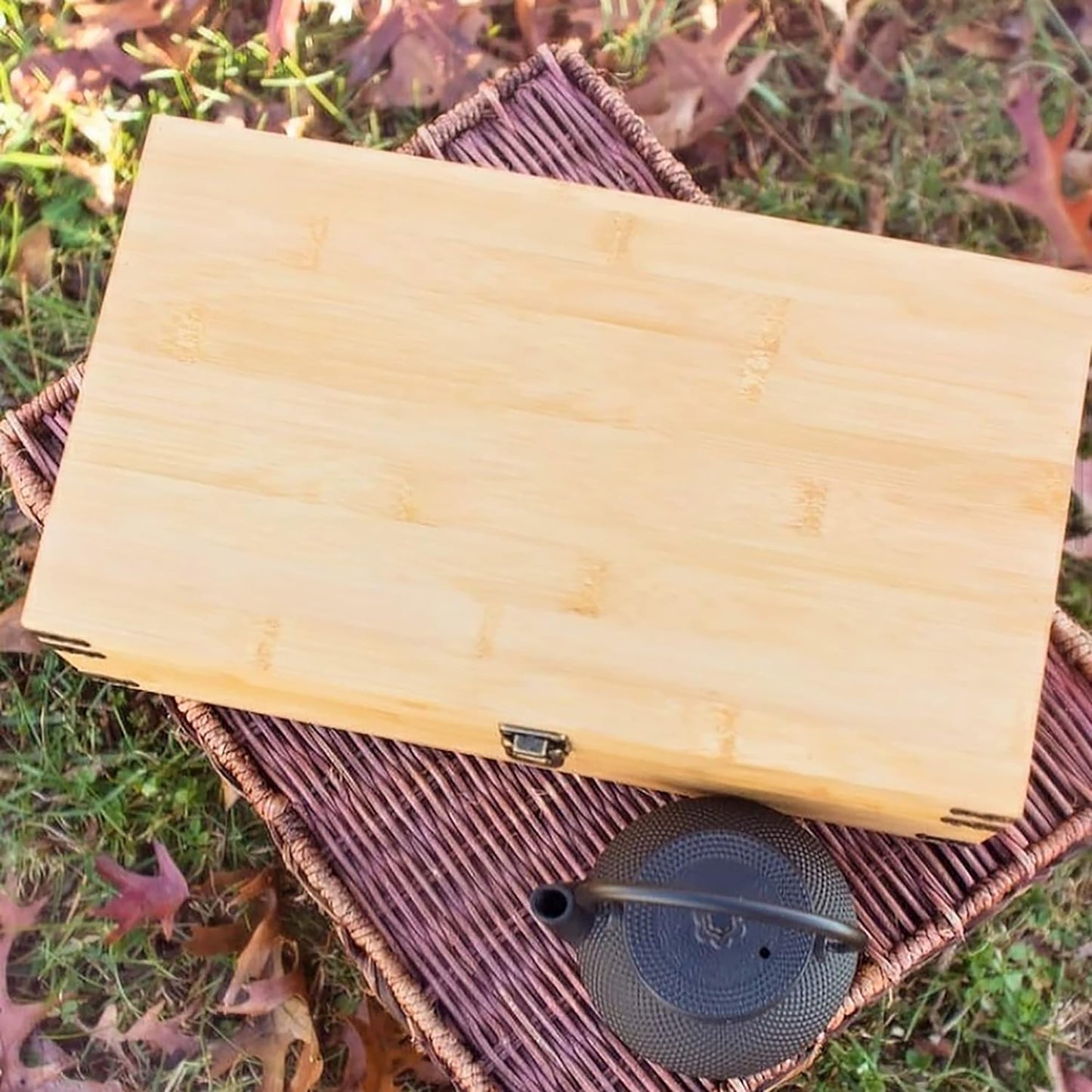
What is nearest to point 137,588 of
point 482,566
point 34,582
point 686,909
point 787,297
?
point 34,582

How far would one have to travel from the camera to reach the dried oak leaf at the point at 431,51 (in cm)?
210

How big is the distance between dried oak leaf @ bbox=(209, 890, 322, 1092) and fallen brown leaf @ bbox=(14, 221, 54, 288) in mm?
1104

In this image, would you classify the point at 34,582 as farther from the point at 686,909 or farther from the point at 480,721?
the point at 686,909

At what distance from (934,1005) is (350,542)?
121 centimetres

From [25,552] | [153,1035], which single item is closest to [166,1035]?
[153,1035]

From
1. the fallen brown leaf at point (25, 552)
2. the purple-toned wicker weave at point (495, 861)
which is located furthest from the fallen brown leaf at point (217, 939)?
the fallen brown leaf at point (25, 552)

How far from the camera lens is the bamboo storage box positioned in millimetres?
1247

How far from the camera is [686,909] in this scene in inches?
46.1

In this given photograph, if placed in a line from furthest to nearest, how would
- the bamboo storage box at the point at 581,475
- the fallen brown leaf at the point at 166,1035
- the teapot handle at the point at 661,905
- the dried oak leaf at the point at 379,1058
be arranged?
the fallen brown leaf at the point at 166,1035, the dried oak leaf at the point at 379,1058, the bamboo storage box at the point at 581,475, the teapot handle at the point at 661,905

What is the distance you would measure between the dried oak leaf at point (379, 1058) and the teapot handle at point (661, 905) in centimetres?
67

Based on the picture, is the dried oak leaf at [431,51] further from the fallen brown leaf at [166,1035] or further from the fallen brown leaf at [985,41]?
the fallen brown leaf at [166,1035]

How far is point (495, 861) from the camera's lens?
Answer: 154cm


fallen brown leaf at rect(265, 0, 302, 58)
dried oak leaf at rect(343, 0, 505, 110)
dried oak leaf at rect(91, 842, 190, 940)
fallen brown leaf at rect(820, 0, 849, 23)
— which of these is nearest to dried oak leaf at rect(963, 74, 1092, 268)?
fallen brown leaf at rect(820, 0, 849, 23)

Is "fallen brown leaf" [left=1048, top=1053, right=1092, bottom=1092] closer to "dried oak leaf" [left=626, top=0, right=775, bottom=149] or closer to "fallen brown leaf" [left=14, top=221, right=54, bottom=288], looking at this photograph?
"dried oak leaf" [left=626, top=0, right=775, bottom=149]
